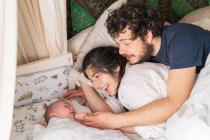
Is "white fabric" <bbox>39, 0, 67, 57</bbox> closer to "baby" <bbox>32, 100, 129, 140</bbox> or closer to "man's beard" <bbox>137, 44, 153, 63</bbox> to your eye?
"baby" <bbox>32, 100, 129, 140</bbox>

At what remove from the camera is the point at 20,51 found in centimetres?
165

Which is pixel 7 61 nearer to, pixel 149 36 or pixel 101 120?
pixel 101 120

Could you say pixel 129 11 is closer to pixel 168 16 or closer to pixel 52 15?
pixel 52 15

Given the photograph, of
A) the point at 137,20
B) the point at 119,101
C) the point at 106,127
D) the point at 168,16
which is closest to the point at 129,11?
the point at 137,20

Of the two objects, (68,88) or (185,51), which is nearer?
(185,51)

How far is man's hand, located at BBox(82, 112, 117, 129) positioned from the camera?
1.49 metres

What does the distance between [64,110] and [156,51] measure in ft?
1.70

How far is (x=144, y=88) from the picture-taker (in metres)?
1.46

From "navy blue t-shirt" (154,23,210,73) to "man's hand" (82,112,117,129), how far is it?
1.17ft

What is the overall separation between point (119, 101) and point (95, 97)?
14 centimetres

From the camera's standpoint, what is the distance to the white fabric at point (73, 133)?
1372 mm

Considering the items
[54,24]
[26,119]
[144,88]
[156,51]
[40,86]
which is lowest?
[26,119]

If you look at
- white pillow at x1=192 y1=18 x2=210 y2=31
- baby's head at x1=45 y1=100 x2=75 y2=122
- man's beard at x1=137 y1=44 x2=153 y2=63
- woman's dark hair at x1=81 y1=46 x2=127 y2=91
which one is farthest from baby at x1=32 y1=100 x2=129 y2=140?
white pillow at x1=192 y1=18 x2=210 y2=31

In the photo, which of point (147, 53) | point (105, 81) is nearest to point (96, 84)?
point (105, 81)
